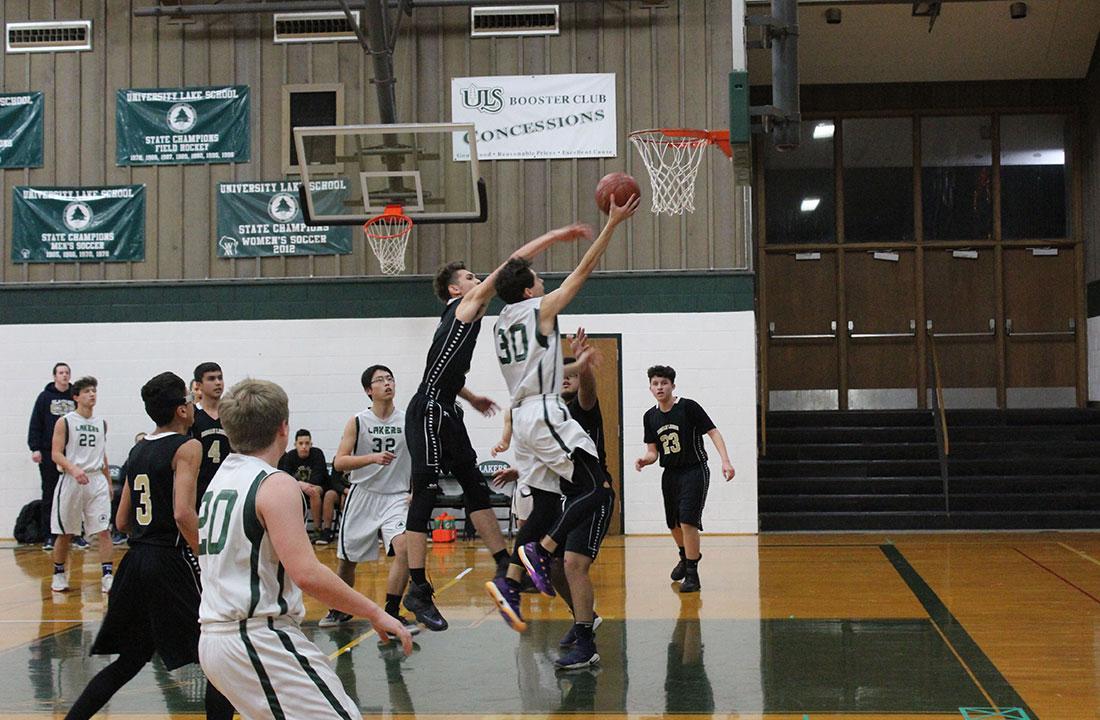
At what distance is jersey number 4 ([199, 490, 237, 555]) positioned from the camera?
3445mm

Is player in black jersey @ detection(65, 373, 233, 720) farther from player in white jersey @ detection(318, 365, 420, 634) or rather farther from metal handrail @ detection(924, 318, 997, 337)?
metal handrail @ detection(924, 318, 997, 337)

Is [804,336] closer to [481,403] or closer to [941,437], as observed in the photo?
[941,437]

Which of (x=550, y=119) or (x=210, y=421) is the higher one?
(x=550, y=119)

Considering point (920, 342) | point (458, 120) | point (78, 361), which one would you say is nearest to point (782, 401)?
point (920, 342)

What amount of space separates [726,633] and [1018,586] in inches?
125

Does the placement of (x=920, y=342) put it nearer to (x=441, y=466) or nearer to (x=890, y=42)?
(x=890, y=42)

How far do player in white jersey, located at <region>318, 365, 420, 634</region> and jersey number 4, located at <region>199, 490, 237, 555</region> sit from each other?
13.7 ft

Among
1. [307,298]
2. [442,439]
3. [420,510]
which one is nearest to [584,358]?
[442,439]

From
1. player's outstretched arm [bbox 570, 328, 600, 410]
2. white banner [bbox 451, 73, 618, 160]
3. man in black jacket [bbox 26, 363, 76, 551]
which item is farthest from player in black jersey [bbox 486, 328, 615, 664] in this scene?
man in black jacket [bbox 26, 363, 76, 551]

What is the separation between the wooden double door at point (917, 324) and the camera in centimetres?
1695

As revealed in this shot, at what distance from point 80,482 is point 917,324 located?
11530 millimetres

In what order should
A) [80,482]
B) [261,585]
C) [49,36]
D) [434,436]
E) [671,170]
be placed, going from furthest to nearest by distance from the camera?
[49,36] → [671,170] → [80,482] → [434,436] → [261,585]

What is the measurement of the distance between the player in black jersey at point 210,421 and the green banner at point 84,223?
919cm

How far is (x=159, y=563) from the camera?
4918mm
